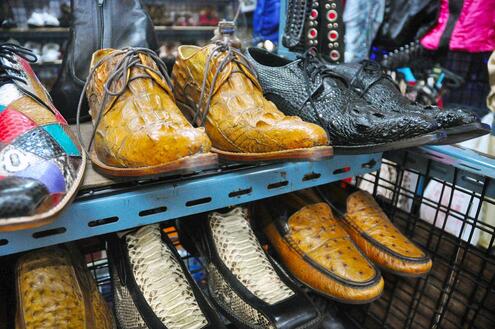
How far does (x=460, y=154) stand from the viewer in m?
0.60

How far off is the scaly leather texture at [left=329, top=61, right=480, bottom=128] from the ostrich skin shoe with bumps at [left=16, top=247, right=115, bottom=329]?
1.82 ft

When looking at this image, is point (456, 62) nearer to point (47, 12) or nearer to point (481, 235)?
point (481, 235)

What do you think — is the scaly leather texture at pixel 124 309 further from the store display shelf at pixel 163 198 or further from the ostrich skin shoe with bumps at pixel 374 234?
the ostrich skin shoe with bumps at pixel 374 234

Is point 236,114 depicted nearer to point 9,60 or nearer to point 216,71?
point 216,71

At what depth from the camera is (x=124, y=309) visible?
1.73 ft

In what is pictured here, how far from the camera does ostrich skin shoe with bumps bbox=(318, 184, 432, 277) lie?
64 centimetres

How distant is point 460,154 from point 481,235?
43cm

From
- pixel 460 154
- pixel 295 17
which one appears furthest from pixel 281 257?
pixel 295 17

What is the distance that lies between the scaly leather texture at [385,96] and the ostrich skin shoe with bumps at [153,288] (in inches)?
17.0

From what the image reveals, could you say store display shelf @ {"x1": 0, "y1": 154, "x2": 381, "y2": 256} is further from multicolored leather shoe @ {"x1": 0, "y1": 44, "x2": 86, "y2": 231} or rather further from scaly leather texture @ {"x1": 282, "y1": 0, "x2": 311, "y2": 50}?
scaly leather texture @ {"x1": 282, "y1": 0, "x2": 311, "y2": 50}

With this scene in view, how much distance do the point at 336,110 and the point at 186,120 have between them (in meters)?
0.24

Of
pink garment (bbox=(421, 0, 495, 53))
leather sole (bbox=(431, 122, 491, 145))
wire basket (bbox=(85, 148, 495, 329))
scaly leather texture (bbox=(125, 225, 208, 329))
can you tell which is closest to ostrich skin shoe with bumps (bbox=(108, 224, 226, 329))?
scaly leather texture (bbox=(125, 225, 208, 329))

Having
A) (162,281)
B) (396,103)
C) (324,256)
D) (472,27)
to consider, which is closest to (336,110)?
(396,103)

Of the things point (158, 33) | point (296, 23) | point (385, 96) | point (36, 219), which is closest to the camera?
point (36, 219)
